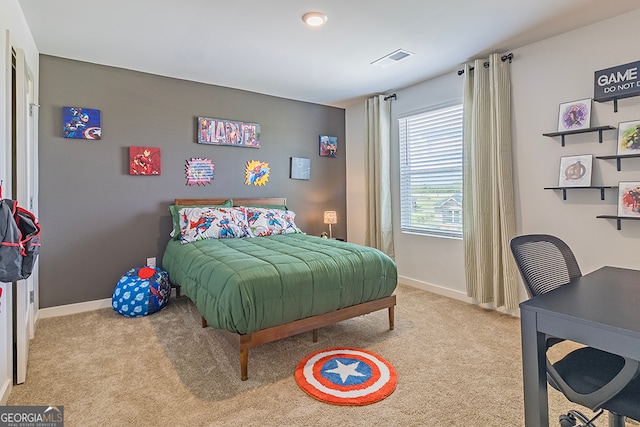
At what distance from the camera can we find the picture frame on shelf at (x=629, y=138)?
2.38m

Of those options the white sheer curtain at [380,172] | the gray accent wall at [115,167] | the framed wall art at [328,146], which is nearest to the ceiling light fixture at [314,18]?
the gray accent wall at [115,167]

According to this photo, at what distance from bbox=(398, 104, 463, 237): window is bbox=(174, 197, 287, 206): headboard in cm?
Answer: 164

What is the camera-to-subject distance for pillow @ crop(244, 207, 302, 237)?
12.1ft

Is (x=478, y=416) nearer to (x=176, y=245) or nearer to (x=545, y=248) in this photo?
(x=545, y=248)

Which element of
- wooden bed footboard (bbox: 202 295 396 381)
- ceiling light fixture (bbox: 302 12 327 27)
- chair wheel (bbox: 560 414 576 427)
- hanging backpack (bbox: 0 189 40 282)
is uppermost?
ceiling light fixture (bbox: 302 12 327 27)

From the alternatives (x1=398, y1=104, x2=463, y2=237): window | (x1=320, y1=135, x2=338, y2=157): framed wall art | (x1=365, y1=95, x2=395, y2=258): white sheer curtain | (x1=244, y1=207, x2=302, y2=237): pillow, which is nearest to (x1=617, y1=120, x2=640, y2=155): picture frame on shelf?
(x1=398, y1=104, x2=463, y2=237): window

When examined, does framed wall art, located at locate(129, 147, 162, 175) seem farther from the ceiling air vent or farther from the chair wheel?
the chair wheel

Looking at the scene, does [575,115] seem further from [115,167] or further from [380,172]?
[115,167]

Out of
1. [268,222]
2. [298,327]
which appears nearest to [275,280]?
[298,327]

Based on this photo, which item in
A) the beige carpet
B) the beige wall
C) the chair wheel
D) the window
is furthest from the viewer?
the window

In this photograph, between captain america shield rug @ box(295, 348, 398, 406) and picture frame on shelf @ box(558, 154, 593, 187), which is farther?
picture frame on shelf @ box(558, 154, 593, 187)

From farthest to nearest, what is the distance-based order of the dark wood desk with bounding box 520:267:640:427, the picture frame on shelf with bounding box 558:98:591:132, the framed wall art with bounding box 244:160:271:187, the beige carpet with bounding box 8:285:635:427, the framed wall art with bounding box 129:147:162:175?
the framed wall art with bounding box 244:160:271:187
the framed wall art with bounding box 129:147:162:175
the picture frame on shelf with bounding box 558:98:591:132
the beige carpet with bounding box 8:285:635:427
the dark wood desk with bounding box 520:267:640:427

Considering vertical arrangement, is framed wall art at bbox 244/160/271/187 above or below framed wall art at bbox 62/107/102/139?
below

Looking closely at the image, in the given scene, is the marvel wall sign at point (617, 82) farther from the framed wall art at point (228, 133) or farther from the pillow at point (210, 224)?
the framed wall art at point (228, 133)
